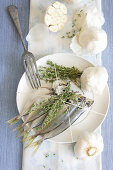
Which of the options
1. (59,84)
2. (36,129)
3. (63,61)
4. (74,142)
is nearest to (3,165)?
(36,129)

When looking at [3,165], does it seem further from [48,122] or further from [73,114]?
[73,114]

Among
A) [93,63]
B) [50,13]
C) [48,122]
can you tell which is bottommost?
[48,122]

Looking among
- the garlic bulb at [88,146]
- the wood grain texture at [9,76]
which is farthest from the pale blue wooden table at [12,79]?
the garlic bulb at [88,146]

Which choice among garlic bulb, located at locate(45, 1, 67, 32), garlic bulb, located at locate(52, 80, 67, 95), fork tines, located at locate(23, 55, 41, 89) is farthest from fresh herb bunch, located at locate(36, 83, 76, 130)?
garlic bulb, located at locate(45, 1, 67, 32)

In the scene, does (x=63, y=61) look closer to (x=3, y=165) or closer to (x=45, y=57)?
(x=45, y=57)

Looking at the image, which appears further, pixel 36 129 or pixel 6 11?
pixel 6 11

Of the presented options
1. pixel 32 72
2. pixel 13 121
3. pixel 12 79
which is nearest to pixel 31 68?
pixel 32 72

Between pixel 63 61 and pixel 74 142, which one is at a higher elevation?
pixel 63 61
